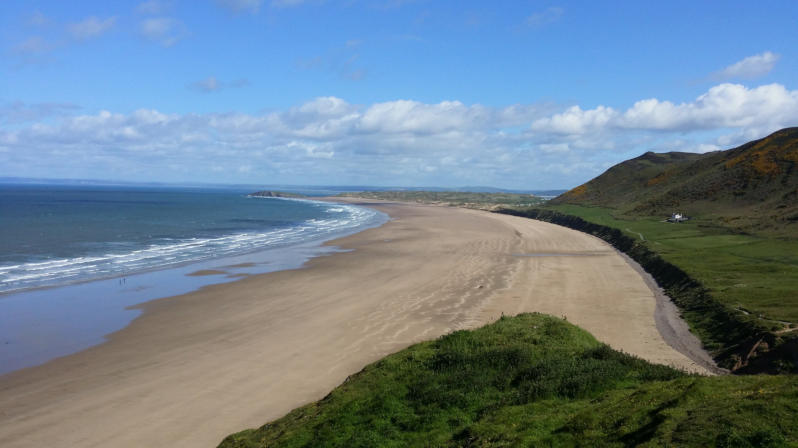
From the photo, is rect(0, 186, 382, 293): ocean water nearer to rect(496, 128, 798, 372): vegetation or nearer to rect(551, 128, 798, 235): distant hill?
rect(496, 128, 798, 372): vegetation

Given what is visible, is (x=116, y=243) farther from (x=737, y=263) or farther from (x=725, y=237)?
(x=725, y=237)

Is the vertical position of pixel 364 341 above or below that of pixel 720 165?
below

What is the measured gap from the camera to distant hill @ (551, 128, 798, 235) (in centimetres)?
5166

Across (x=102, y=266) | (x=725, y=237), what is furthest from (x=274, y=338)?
(x=725, y=237)

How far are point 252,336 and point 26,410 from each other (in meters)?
8.27

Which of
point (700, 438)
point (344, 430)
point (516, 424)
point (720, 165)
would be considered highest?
point (720, 165)

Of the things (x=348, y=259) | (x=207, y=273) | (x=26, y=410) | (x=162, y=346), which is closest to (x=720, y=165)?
(x=348, y=259)

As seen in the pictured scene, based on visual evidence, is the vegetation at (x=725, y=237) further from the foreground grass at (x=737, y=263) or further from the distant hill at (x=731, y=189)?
the distant hill at (x=731, y=189)

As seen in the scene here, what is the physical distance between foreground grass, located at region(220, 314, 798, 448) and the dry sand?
3259 mm

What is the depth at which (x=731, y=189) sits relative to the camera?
67.6 metres

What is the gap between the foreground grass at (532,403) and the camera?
8.18 metres

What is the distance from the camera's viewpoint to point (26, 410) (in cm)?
1464

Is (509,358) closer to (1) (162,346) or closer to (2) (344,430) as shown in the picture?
(2) (344,430)

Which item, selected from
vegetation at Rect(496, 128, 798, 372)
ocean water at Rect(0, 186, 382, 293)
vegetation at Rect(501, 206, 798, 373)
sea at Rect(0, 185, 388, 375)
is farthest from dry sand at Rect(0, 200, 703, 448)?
ocean water at Rect(0, 186, 382, 293)
